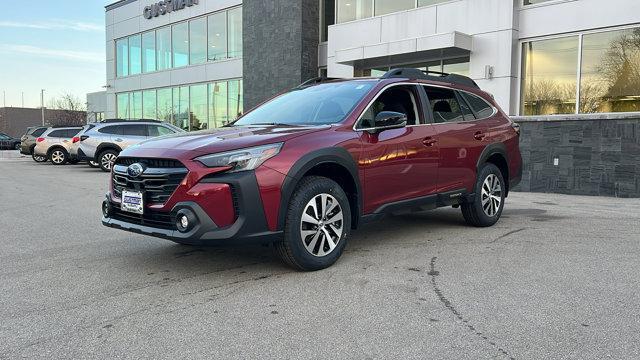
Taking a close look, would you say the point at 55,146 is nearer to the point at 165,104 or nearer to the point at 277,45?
the point at 165,104

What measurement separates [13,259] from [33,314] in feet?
6.39

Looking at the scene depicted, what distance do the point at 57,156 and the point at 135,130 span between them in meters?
5.90

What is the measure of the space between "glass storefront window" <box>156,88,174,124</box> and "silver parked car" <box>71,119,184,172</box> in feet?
34.3

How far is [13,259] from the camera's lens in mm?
5422

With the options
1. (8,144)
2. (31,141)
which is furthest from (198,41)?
(8,144)

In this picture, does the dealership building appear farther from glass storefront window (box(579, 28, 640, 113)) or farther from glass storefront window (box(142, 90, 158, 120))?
glass storefront window (box(142, 90, 158, 120))

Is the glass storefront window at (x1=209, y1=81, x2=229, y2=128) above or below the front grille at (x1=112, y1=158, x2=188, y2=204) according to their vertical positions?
above

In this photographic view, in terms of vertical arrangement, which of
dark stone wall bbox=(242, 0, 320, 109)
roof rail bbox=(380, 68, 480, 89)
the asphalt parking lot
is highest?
dark stone wall bbox=(242, 0, 320, 109)

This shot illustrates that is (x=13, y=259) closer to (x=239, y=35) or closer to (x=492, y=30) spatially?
(x=492, y=30)

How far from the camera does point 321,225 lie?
15.7 feet

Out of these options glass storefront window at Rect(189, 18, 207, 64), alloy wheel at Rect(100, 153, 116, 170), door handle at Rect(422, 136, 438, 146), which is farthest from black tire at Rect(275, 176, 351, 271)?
glass storefront window at Rect(189, 18, 207, 64)

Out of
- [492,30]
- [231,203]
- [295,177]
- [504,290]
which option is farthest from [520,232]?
[492,30]

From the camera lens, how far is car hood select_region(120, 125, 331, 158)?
4.40m

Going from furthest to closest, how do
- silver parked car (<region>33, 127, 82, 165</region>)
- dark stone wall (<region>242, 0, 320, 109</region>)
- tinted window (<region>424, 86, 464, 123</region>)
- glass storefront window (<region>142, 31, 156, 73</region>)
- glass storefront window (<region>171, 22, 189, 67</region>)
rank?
glass storefront window (<region>142, 31, 156, 73</region>) < glass storefront window (<region>171, 22, 189, 67</region>) < silver parked car (<region>33, 127, 82, 165</region>) < dark stone wall (<region>242, 0, 320, 109</region>) < tinted window (<region>424, 86, 464, 123</region>)
